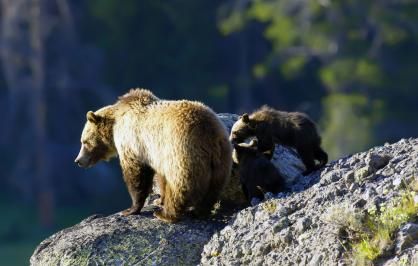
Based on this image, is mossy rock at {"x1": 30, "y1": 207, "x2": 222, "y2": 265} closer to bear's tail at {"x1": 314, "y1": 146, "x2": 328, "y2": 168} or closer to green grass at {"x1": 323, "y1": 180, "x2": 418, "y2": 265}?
green grass at {"x1": 323, "y1": 180, "x2": 418, "y2": 265}

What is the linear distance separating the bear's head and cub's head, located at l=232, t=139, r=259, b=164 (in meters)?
1.16

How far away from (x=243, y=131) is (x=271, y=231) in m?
2.52

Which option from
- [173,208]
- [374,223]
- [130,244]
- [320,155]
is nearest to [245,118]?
[320,155]

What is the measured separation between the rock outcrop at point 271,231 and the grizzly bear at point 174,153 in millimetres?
200

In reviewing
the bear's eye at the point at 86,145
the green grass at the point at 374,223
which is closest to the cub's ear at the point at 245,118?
the bear's eye at the point at 86,145

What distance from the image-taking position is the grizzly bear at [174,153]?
30.5 ft

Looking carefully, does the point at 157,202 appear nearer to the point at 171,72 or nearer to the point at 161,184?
the point at 161,184

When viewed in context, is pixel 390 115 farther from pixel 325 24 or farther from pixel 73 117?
pixel 73 117

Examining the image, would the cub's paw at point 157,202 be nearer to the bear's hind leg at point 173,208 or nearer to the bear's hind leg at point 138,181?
the bear's hind leg at point 138,181

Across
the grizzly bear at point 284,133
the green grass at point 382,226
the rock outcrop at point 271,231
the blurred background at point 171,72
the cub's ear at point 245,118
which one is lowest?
the green grass at point 382,226

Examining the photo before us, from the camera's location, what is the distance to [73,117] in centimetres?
3681

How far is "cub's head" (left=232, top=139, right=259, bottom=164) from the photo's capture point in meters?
9.89

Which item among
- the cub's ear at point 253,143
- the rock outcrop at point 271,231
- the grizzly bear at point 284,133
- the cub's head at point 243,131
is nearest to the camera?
the rock outcrop at point 271,231

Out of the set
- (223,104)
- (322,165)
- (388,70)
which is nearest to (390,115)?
(388,70)
